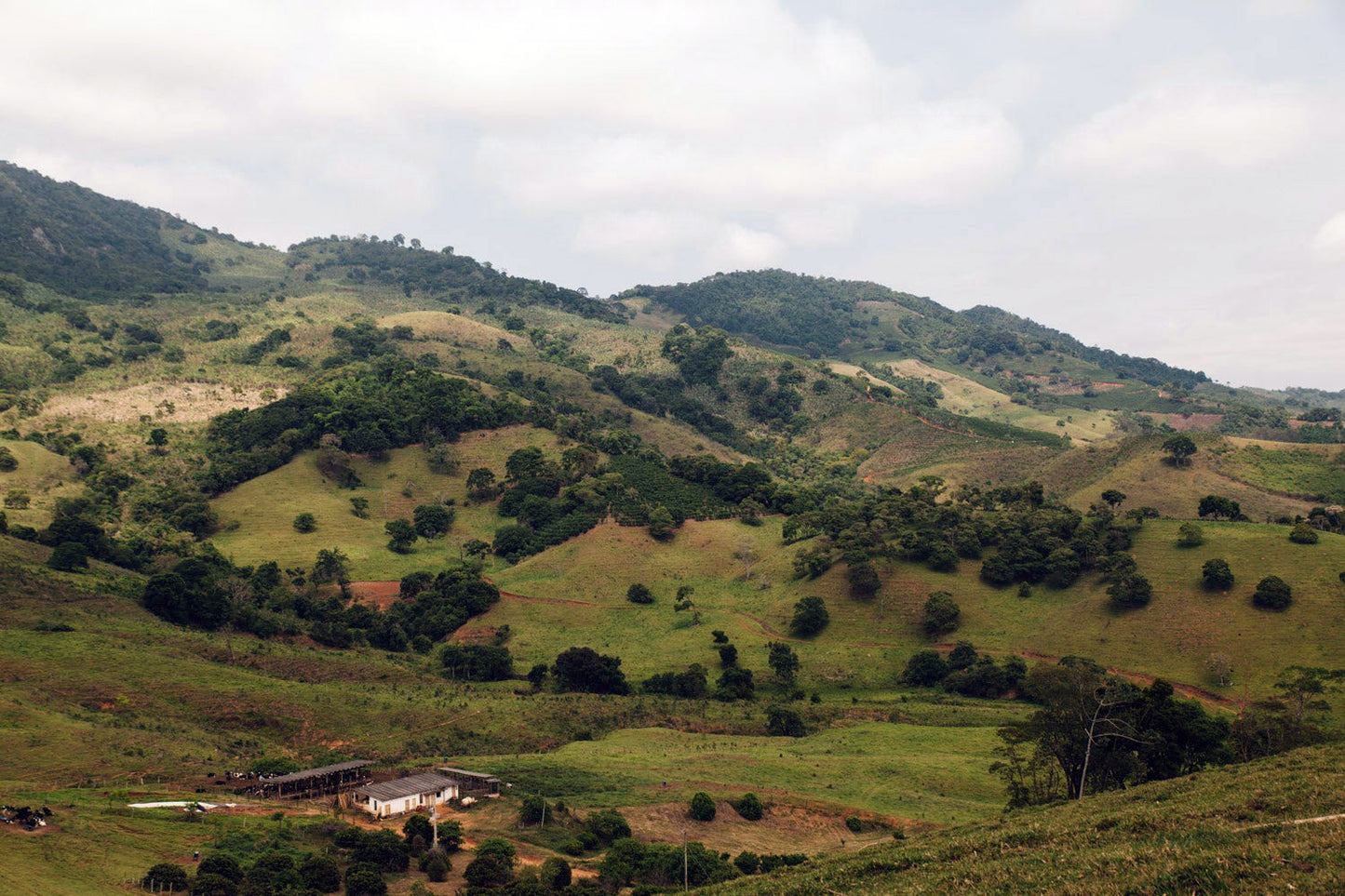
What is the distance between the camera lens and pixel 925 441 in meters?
159

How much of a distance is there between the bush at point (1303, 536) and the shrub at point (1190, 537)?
700 centimetres

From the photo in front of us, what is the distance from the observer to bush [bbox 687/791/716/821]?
4484 centimetres

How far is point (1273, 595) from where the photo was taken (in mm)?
70312

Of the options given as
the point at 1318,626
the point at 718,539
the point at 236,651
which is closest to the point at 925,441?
the point at 718,539

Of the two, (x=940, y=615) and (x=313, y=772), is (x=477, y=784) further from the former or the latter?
(x=940, y=615)

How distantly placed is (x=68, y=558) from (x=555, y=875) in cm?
6909

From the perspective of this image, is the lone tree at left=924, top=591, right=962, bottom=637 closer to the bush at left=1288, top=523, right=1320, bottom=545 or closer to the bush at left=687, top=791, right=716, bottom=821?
the bush at left=1288, top=523, right=1320, bottom=545

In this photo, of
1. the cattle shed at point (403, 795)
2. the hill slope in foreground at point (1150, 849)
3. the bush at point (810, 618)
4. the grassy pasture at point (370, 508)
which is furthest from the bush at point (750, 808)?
the grassy pasture at point (370, 508)

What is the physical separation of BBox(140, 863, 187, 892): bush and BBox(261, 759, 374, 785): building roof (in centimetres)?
1443

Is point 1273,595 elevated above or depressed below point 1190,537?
below

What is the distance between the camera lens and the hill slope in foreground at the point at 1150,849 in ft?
53.8

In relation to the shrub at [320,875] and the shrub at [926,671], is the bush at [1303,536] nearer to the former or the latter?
the shrub at [926,671]

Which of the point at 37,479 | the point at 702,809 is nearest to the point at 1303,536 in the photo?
the point at 702,809

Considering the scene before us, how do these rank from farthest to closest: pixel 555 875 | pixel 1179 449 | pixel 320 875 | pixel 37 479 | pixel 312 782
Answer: pixel 1179 449
pixel 37 479
pixel 312 782
pixel 555 875
pixel 320 875
